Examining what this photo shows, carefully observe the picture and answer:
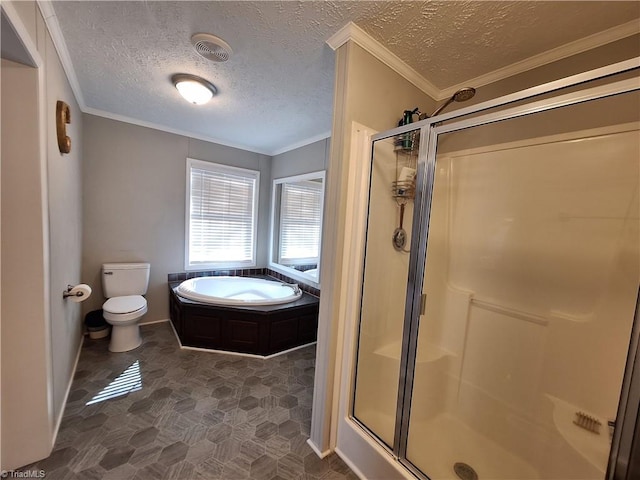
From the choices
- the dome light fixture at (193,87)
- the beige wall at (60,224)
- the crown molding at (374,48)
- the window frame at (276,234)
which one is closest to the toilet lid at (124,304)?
the beige wall at (60,224)

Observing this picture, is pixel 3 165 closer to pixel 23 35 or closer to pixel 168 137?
pixel 23 35

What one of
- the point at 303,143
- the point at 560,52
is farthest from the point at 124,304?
the point at 560,52

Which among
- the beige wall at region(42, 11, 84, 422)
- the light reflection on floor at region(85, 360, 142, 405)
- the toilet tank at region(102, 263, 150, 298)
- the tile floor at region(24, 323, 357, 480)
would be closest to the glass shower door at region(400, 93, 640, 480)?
the tile floor at region(24, 323, 357, 480)

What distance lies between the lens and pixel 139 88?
224 centimetres

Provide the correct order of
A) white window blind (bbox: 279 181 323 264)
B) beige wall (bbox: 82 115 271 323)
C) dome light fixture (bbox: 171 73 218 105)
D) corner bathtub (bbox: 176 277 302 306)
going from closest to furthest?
dome light fixture (bbox: 171 73 218 105) < beige wall (bbox: 82 115 271 323) < corner bathtub (bbox: 176 277 302 306) < white window blind (bbox: 279 181 323 264)

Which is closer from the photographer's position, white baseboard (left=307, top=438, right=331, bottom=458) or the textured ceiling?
the textured ceiling

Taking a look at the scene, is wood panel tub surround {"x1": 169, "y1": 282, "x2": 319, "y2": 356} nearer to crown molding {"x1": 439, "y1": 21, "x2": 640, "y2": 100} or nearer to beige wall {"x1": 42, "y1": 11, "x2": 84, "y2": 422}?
beige wall {"x1": 42, "y1": 11, "x2": 84, "y2": 422}

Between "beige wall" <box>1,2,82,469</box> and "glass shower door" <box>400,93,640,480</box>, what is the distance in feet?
6.75

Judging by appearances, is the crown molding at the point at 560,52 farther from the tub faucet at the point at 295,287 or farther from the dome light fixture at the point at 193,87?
the tub faucet at the point at 295,287

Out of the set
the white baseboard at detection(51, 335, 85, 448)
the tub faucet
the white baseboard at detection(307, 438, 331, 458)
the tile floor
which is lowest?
the tile floor

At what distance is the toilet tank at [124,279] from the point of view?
2.89m

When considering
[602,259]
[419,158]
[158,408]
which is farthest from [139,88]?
[602,259]

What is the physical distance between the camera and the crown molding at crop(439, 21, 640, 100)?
1309 millimetres

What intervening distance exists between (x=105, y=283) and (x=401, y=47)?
11.7ft
